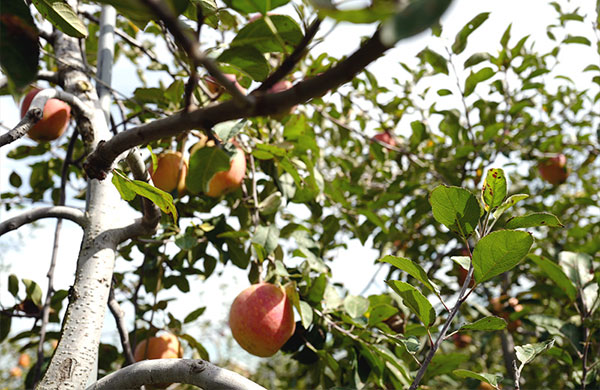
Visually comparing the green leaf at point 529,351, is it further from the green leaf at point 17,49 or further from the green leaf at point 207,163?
the green leaf at point 17,49

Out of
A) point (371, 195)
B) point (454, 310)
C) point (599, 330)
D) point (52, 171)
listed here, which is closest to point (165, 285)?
point (52, 171)

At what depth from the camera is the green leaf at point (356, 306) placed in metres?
1.20

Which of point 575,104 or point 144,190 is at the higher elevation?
point 575,104

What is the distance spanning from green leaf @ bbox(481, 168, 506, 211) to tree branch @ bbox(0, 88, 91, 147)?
2.06 feet

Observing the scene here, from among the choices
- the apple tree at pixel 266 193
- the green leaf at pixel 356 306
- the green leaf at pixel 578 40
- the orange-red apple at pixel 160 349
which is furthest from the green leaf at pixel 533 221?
the green leaf at pixel 578 40

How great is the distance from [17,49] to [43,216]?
598mm

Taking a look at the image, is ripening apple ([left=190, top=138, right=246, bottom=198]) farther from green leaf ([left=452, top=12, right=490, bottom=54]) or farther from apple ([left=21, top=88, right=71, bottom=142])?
green leaf ([left=452, top=12, right=490, bottom=54])

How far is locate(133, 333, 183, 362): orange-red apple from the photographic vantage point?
4.07 feet

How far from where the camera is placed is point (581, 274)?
1.23 meters

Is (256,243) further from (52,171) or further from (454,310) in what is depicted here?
(52,171)

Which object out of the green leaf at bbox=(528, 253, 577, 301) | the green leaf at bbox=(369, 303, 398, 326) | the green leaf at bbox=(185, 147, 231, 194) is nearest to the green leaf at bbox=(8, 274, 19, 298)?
the green leaf at bbox=(185, 147, 231, 194)

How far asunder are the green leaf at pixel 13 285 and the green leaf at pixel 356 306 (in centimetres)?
88

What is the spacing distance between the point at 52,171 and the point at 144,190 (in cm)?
145

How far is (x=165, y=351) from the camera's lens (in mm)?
1245
